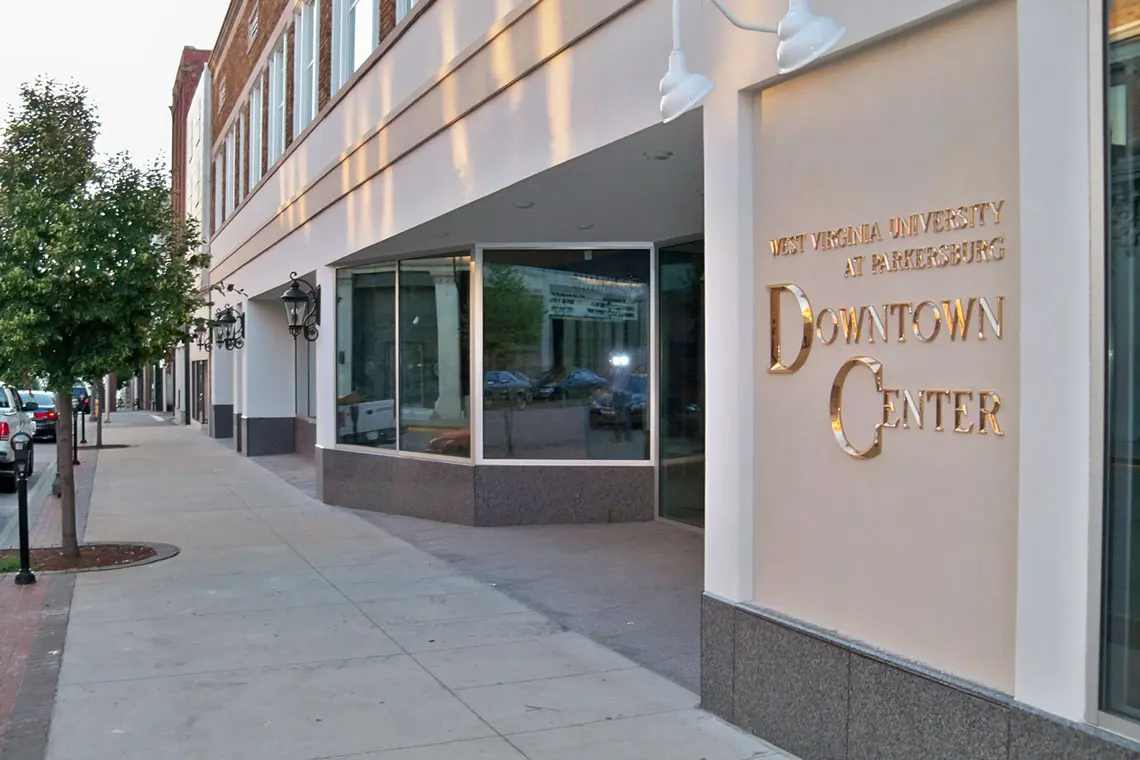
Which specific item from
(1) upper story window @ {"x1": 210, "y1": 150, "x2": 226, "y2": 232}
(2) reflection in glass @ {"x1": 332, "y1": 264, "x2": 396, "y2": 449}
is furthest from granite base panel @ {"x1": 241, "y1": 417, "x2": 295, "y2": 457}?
(2) reflection in glass @ {"x1": 332, "y1": 264, "x2": 396, "y2": 449}

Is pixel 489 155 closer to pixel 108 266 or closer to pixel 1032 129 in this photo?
pixel 108 266

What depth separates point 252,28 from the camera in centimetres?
2173

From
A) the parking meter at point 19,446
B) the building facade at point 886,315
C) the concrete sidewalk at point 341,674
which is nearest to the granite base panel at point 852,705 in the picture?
the building facade at point 886,315

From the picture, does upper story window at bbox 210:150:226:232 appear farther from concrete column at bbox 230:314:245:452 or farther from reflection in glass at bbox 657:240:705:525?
reflection in glass at bbox 657:240:705:525

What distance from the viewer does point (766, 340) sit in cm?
507

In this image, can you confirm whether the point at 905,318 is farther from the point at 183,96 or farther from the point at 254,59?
the point at 183,96

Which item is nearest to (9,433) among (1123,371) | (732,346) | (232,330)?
(232,330)

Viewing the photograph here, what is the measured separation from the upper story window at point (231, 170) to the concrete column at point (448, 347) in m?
14.0

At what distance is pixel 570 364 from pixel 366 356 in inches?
131

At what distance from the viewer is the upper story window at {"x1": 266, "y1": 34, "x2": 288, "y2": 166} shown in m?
17.8

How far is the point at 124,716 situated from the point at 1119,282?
16.7 ft

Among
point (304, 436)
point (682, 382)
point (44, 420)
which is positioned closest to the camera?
point (682, 382)

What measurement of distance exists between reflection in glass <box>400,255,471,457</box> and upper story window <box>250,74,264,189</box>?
29.8ft

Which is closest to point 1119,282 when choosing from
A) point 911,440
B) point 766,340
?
point 911,440
